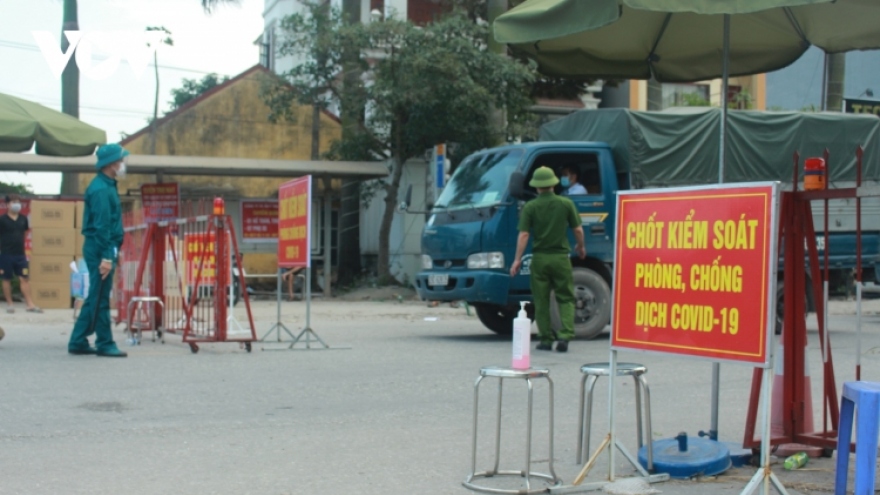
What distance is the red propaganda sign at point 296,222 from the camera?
37.1 ft

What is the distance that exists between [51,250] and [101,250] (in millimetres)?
10295

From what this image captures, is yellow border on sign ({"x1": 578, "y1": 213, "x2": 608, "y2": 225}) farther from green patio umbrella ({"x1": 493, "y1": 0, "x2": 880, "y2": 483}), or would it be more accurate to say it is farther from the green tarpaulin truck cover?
green patio umbrella ({"x1": 493, "y1": 0, "x2": 880, "y2": 483})

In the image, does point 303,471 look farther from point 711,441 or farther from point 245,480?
point 711,441

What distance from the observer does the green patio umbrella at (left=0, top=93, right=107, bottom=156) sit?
10219mm

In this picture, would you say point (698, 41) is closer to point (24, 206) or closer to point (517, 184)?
point (517, 184)

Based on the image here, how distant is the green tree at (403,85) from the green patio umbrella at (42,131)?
12345mm

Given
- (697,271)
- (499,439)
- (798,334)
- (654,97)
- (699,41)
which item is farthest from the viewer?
(654,97)

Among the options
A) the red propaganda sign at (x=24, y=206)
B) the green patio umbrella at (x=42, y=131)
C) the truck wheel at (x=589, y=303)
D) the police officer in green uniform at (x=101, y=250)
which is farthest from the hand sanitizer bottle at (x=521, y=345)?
the red propaganda sign at (x=24, y=206)

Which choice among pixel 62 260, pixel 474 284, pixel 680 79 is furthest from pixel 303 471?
pixel 62 260

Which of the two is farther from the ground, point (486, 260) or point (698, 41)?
point (698, 41)

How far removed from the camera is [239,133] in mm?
28172

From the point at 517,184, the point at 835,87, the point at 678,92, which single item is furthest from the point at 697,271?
the point at 678,92

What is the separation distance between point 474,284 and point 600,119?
2.93m

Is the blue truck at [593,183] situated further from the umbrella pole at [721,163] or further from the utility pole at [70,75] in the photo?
the utility pole at [70,75]
